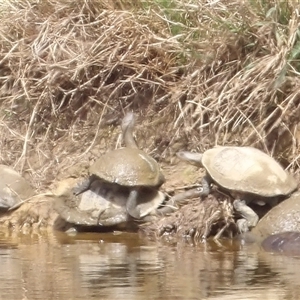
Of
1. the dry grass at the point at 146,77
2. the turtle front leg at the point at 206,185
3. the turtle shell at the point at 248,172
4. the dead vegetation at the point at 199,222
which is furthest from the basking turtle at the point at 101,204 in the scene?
the dry grass at the point at 146,77

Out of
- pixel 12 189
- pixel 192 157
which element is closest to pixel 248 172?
pixel 192 157

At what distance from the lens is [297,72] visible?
625 centimetres

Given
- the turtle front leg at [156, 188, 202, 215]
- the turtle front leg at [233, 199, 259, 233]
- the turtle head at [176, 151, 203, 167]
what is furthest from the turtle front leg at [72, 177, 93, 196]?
A: the turtle front leg at [233, 199, 259, 233]

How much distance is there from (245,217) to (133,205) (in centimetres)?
89

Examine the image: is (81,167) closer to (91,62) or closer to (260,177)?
(91,62)

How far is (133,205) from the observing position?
6094mm

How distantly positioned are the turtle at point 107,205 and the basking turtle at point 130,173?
0.15 ft

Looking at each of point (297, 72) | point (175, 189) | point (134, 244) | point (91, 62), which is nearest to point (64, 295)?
point (134, 244)

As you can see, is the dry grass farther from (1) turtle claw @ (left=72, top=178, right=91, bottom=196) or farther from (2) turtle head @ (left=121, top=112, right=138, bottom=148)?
(1) turtle claw @ (left=72, top=178, right=91, bottom=196)

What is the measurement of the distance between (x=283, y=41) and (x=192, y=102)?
842 millimetres

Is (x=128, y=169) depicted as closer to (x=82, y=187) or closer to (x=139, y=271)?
(x=82, y=187)

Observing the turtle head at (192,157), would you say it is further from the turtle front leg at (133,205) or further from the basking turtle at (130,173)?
the turtle front leg at (133,205)

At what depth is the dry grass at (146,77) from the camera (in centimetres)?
632

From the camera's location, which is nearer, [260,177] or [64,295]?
[64,295]
